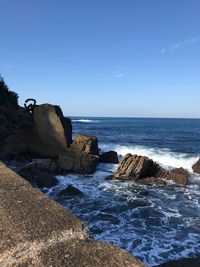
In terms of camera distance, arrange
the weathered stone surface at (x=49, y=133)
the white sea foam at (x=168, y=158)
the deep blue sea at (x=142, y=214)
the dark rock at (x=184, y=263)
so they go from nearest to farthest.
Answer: the dark rock at (x=184, y=263) → the deep blue sea at (x=142, y=214) → the weathered stone surface at (x=49, y=133) → the white sea foam at (x=168, y=158)

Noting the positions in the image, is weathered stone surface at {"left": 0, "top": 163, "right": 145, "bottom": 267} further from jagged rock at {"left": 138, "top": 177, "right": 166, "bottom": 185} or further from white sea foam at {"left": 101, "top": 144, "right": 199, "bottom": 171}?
white sea foam at {"left": 101, "top": 144, "right": 199, "bottom": 171}

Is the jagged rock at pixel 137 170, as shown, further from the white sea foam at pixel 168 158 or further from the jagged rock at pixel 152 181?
the white sea foam at pixel 168 158

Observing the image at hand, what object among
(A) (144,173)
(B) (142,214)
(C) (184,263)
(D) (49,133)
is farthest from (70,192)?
(C) (184,263)

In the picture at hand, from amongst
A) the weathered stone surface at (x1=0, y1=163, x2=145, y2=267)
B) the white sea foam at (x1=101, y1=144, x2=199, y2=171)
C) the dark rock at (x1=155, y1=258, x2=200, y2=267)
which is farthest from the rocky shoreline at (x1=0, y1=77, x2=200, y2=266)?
the weathered stone surface at (x1=0, y1=163, x2=145, y2=267)

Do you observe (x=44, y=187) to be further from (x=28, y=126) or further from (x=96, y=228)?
(x=28, y=126)

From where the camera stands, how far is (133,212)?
11180 mm

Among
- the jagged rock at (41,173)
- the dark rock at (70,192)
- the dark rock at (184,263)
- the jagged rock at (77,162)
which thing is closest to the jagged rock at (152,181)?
the jagged rock at (77,162)

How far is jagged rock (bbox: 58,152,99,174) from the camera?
16938mm

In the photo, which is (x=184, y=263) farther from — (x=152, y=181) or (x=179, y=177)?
(x=179, y=177)

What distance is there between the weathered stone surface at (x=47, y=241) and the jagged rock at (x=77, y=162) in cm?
1449

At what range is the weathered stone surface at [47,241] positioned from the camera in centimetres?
180

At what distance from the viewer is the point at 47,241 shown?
1953 millimetres

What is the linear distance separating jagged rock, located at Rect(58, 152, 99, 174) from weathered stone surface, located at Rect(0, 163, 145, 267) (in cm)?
1449

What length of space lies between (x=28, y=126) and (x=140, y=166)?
27.0ft
